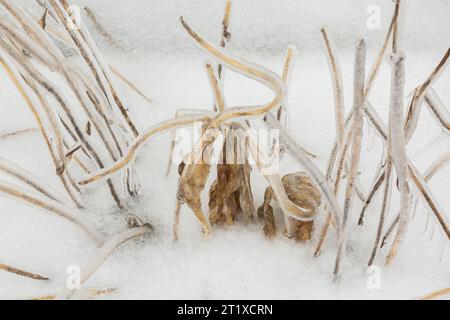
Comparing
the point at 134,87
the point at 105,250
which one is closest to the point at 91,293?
the point at 105,250

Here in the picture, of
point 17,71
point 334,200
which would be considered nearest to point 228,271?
point 334,200

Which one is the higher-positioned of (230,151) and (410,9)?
Result: (410,9)

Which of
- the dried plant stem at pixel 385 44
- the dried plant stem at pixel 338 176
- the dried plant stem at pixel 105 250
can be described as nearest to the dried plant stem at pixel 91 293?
the dried plant stem at pixel 105 250

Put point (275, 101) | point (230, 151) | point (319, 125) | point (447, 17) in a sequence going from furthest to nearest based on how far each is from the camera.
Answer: point (447, 17) < point (319, 125) < point (230, 151) < point (275, 101)

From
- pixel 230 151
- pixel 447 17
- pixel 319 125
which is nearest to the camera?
pixel 230 151

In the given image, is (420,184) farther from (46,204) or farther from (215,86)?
(46,204)

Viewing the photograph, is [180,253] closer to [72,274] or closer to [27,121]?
[72,274]

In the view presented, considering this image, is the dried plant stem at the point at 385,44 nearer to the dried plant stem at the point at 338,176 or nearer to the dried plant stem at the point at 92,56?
the dried plant stem at the point at 338,176

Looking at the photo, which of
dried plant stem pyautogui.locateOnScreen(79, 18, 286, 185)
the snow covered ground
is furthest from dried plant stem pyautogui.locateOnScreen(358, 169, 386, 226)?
dried plant stem pyautogui.locateOnScreen(79, 18, 286, 185)
